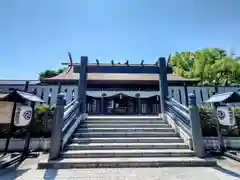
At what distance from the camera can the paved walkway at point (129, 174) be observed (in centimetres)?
298

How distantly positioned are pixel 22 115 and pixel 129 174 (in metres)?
3.49

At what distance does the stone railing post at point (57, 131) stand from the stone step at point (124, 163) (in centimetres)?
27

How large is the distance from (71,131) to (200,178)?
3.75 m

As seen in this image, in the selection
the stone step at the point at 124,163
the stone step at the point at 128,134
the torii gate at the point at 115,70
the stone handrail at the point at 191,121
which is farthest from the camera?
the torii gate at the point at 115,70

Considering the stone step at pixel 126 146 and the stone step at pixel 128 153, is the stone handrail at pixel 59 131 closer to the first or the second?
the stone step at pixel 128 153

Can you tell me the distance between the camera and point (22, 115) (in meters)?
4.51

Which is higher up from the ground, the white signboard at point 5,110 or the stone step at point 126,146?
the white signboard at point 5,110

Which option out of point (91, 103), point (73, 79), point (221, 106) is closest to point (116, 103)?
point (91, 103)

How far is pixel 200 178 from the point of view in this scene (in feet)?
9.66

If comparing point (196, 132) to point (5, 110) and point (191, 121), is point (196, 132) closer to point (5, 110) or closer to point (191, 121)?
point (191, 121)

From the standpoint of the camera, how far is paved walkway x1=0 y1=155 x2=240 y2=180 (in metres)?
2.98

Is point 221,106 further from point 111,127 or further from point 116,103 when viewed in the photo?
point 116,103

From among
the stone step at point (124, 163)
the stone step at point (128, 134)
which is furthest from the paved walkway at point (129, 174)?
the stone step at point (128, 134)

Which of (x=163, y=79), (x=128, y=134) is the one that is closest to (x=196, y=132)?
(x=128, y=134)
